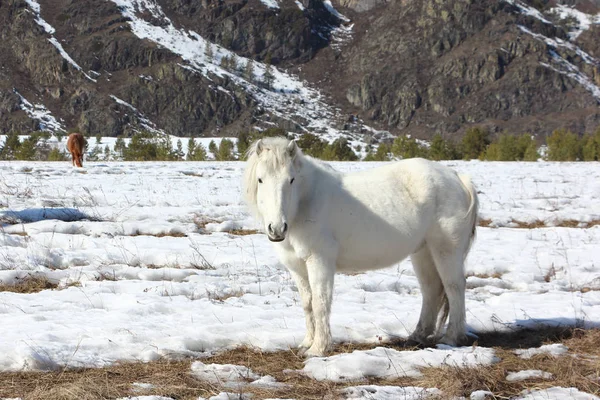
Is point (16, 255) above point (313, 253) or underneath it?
underneath

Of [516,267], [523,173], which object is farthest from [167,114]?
[516,267]

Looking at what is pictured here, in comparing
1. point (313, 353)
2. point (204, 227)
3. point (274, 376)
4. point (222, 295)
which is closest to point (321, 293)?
point (313, 353)

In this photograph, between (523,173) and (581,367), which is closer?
(581,367)

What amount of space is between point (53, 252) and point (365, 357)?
6014 mm

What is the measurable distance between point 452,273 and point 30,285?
557 cm

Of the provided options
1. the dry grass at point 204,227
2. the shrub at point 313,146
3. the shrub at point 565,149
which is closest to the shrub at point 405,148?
the shrub at point 313,146

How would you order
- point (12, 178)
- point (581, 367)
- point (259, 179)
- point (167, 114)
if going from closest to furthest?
Result: 1. point (581, 367)
2. point (259, 179)
3. point (12, 178)
4. point (167, 114)

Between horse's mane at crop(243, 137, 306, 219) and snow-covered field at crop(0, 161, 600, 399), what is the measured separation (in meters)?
1.50

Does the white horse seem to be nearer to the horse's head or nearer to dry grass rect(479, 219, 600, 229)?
the horse's head

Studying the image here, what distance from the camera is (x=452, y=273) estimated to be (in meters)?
6.27

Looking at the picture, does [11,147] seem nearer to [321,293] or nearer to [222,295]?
[222,295]

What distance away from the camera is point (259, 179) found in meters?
5.54

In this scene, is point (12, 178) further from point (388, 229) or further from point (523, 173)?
point (523, 173)

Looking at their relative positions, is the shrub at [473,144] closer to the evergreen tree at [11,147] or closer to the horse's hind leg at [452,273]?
the evergreen tree at [11,147]
